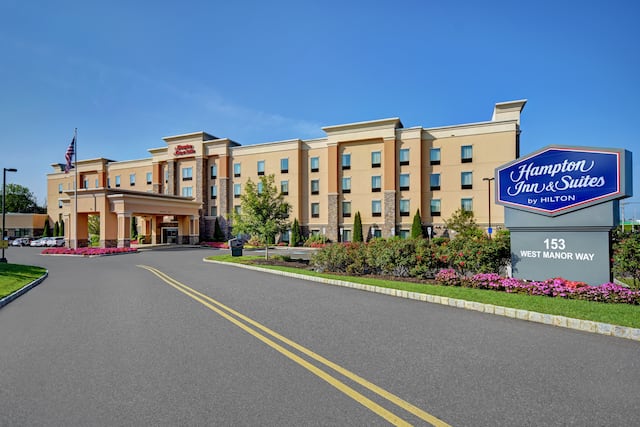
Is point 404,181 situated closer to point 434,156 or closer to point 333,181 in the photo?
point 434,156

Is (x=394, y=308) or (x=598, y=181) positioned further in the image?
(x=598, y=181)

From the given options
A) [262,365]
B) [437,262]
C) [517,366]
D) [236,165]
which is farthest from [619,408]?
[236,165]

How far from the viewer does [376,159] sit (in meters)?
41.9

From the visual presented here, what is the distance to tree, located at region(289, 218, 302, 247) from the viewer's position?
142ft

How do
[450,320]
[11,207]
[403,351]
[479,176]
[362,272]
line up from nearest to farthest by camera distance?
[403,351], [450,320], [362,272], [479,176], [11,207]

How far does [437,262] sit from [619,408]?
9854 mm

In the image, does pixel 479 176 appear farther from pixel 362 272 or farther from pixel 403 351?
pixel 403 351

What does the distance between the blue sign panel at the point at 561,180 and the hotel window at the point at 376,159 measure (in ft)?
96.9

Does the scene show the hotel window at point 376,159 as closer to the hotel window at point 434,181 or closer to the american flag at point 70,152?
the hotel window at point 434,181

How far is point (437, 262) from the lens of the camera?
44.4 ft

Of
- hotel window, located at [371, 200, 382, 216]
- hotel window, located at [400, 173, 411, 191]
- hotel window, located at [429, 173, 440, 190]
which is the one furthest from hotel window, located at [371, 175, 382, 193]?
hotel window, located at [429, 173, 440, 190]

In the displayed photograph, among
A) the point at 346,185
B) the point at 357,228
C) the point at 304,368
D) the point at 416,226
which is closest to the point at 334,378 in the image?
the point at 304,368

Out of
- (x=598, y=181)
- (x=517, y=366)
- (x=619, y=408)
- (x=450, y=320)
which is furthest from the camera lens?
(x=598, y=181)

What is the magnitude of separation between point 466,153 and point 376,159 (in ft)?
32.9
